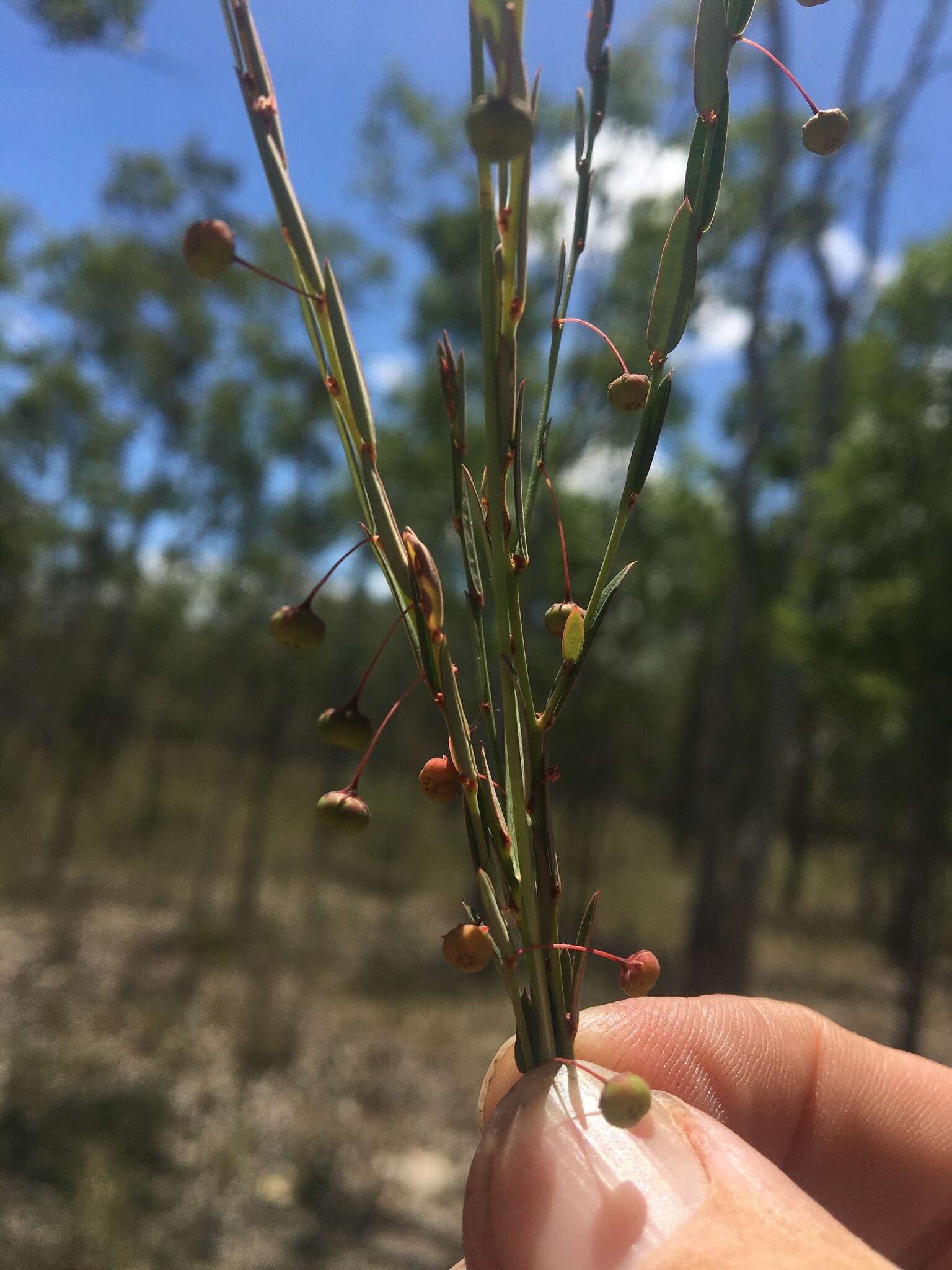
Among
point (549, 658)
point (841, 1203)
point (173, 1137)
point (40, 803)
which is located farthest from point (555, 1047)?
point (40, 803)

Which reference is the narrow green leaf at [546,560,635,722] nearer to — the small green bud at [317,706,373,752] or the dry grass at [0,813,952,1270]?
the small green bud at [317,706,373,752]

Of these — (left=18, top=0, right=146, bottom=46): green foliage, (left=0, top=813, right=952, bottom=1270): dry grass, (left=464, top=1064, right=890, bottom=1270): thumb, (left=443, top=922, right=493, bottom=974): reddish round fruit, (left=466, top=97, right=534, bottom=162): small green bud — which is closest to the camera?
(left=466, top=97, right=534, bottom=162): small green bud

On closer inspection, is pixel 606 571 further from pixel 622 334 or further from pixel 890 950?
pixel 890 950

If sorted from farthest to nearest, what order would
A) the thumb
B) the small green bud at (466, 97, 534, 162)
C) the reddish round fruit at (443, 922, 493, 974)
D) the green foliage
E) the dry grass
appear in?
the dry grass
the green foliage
the thumb
the reddish round fruit at (443, 922, 493, 974)
the small green bud at (466, 97, 534, 162)

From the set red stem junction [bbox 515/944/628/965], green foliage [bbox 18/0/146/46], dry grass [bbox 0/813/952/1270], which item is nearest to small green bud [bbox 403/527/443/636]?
red stem junction [bbox 515/944/628/965]

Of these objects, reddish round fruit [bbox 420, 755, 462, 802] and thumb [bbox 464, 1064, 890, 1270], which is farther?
thumb [bbox 464, 1064, 890, 1270]

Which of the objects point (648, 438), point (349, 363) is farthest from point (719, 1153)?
point (349, 363)
